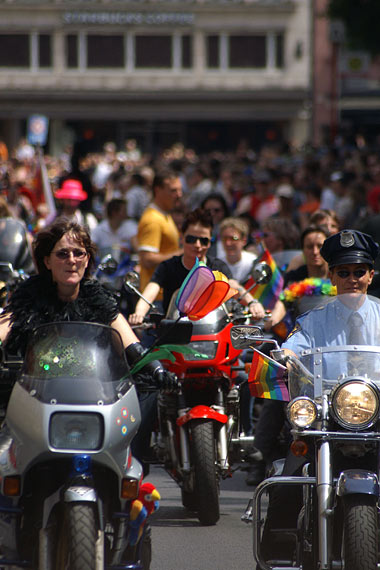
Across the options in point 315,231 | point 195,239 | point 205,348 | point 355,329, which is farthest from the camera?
point 315,231

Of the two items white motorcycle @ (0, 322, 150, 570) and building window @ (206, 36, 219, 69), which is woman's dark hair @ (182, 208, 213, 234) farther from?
building window @ (206, 36, 219, 69)

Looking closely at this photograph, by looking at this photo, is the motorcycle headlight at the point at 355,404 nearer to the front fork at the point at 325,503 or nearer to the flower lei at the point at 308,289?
the front fork at the point at 325,503

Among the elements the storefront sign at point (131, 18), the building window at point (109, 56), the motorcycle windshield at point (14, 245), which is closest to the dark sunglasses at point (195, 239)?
the motorcycle windshield at point (14, 245)

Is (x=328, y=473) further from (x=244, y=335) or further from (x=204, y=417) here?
(x=204, y=417)

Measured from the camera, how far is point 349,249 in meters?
5.51

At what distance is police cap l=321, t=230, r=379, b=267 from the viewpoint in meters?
5.50

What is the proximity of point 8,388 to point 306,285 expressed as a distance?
351 centimetres

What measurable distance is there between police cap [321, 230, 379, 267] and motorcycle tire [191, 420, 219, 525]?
1.86 metres

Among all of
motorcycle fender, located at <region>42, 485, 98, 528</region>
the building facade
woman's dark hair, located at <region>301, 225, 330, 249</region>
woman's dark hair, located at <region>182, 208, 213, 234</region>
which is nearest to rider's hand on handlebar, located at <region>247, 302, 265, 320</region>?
woman's dark hair, located at <region>182, 208, 213, 234</region>

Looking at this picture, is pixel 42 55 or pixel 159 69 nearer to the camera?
pixel 159 69

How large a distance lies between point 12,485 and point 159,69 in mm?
68105

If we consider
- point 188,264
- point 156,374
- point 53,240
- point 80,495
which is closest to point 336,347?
point 156,374

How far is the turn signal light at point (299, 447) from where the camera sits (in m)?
4.99

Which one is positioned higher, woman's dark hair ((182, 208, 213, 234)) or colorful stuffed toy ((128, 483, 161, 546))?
woman's dark hair ((182, 208, 213, 234))
